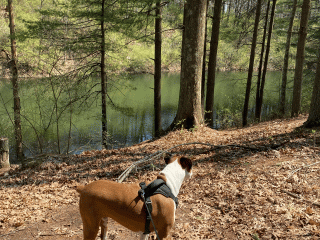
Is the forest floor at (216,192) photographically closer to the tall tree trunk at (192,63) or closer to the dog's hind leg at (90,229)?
the dog's hind leg at (90,229)

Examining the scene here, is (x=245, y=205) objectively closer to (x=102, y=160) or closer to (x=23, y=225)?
(x=23, y=225)

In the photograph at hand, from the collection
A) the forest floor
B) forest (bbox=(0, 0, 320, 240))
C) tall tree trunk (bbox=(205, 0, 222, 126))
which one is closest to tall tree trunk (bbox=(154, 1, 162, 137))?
forest (bbox=(0, 0, 320, 240))

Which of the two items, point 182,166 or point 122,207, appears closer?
point 122,207

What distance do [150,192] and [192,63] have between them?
666cm

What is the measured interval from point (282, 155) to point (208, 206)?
2806 millimetres

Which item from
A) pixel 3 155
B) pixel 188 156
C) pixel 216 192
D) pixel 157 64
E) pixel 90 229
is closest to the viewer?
pixel 90 229

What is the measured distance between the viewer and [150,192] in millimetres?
2752

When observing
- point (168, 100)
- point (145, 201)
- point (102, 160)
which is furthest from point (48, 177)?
point (168, 100)

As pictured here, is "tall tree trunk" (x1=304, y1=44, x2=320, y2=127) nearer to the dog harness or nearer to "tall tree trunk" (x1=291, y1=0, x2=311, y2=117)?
"tall tree trunk" (x1=291, y1=0, x2=311, y2=117)

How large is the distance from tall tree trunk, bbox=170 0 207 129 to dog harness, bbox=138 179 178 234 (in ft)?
19.6

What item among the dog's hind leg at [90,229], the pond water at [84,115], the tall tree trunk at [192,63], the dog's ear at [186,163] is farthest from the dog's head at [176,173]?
the pond water at [84,115]

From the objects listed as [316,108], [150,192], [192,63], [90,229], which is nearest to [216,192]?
[150,192]

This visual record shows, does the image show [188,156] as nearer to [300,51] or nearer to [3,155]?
[3,155]

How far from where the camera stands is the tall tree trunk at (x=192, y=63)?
326 inches
